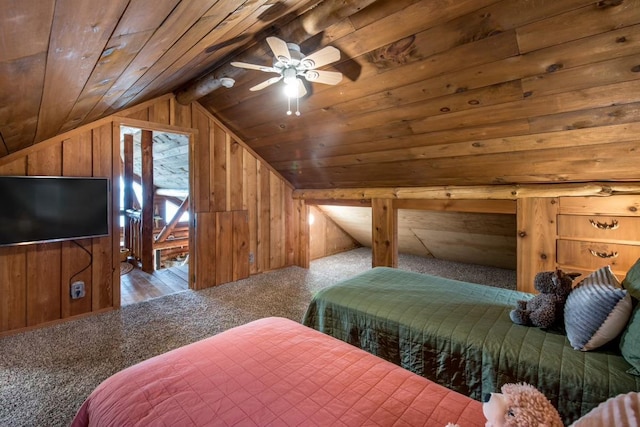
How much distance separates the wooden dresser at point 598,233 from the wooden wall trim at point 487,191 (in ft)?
0.24

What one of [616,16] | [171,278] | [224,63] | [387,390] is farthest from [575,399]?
[171,278]

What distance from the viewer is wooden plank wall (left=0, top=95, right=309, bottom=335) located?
277cm

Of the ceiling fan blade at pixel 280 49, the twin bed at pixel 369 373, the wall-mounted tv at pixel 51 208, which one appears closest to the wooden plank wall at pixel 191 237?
the wall-mounted tv at pixel 51 208

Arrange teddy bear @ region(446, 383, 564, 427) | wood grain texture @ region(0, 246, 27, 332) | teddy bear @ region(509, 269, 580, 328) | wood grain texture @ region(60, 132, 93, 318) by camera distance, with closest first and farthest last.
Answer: teddy bear @ region(446, 383, 564, 427), teddy bear @ region(509, 269, 580, 328), wood grain texture @ region(0, 246, 27, 332), wood grain texture @ region(60, 132, 93, 318)

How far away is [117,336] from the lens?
2.62 metres

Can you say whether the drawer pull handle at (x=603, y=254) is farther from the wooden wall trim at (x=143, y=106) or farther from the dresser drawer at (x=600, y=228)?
the wooden wall trim at (x=143, y=106)

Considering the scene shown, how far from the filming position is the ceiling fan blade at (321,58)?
187 centimetres

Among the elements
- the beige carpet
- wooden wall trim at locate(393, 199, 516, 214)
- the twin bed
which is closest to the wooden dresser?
wooden wall trim at locate(393, 199, 516, 214)

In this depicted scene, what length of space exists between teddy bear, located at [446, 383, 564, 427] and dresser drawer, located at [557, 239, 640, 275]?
2626mm

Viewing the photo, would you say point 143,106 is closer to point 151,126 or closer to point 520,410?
point 151,126

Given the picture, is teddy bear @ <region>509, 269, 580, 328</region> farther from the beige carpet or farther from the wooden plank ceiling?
the beige carpet

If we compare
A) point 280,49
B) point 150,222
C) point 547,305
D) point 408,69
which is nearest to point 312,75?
point 280,49

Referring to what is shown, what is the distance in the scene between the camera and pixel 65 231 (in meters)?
2.79

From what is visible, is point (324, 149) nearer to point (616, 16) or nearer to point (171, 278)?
point (616, 16)
